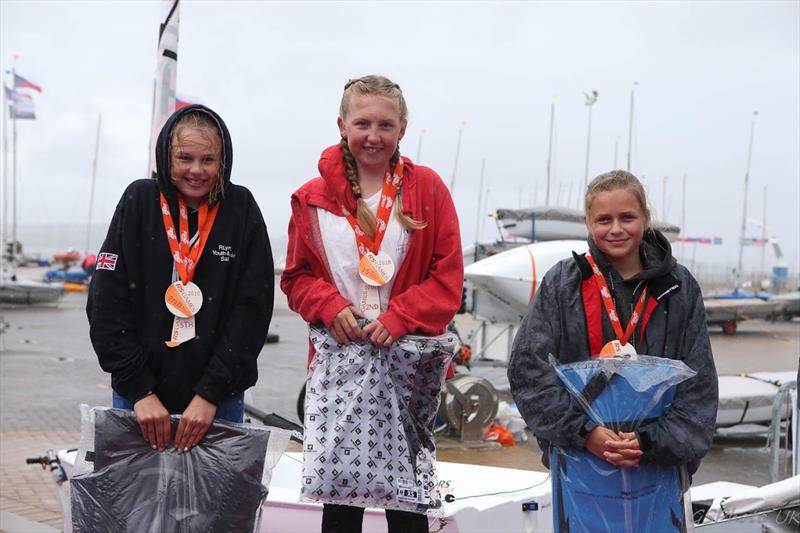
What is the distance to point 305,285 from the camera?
3.21m

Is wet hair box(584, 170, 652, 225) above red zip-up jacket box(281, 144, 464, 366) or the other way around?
above

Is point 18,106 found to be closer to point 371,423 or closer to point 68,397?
point 68,397

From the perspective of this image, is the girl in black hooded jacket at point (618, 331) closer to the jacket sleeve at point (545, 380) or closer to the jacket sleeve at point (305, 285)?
the jacket sleeve at point (545, 380)

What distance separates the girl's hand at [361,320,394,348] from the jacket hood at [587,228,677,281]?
A: 32.6 inches

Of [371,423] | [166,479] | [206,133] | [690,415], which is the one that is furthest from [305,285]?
[690,415]

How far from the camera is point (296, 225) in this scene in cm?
327

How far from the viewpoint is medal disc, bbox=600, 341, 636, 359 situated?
9.59 feet

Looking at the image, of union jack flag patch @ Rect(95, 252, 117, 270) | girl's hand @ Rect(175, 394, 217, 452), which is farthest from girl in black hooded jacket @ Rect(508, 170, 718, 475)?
union jack flag patch @ Rect(95, 252, 117, 270)

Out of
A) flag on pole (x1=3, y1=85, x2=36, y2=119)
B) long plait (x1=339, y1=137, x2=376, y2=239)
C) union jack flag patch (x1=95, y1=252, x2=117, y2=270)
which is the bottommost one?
union jack flag patch (x1=95, y1=252, x2=117, y2=270)

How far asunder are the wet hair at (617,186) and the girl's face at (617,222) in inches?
0.6

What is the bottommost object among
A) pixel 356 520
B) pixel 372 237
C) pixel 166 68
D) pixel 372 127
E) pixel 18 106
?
pixel 356 520

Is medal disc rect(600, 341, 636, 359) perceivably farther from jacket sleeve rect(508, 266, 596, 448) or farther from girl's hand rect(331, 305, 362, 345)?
girl's hand rect(331, 305, 362, 345)

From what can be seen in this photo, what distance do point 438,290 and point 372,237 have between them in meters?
0.31

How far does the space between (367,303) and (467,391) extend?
6885 millimetres
